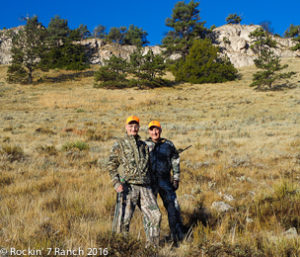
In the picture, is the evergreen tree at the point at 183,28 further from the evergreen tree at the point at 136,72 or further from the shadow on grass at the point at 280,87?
the shadow on grass at the point at 280,87

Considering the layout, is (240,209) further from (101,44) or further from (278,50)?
(278,50)

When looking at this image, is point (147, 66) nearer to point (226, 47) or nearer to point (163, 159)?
point (163, 159)

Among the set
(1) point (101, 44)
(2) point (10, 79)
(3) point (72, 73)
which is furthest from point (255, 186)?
(1) point (101, 44)

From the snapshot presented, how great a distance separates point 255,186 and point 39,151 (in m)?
7.48

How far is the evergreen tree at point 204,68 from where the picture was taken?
4312 centimetres

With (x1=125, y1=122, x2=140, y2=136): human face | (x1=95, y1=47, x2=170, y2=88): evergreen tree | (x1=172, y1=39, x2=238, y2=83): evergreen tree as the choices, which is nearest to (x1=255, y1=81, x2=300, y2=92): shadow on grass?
(x1=172, y1=39, x2=238, y2=83): evergreen tree

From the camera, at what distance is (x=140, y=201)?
9.10ft

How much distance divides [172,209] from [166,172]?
53cm

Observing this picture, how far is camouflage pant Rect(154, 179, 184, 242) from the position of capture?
3.11 m

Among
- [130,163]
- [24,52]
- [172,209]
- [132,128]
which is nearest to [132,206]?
[130,163]

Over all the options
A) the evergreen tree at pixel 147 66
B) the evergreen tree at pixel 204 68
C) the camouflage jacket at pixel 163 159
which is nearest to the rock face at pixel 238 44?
the evergreen tree at pixel 204 68

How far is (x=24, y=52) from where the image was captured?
4066 centimetres

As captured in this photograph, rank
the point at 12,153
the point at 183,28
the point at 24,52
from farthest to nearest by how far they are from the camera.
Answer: the point at 183,28
the point at 24,52
the point at 12,153

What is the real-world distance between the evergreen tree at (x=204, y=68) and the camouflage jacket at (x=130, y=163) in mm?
42599
